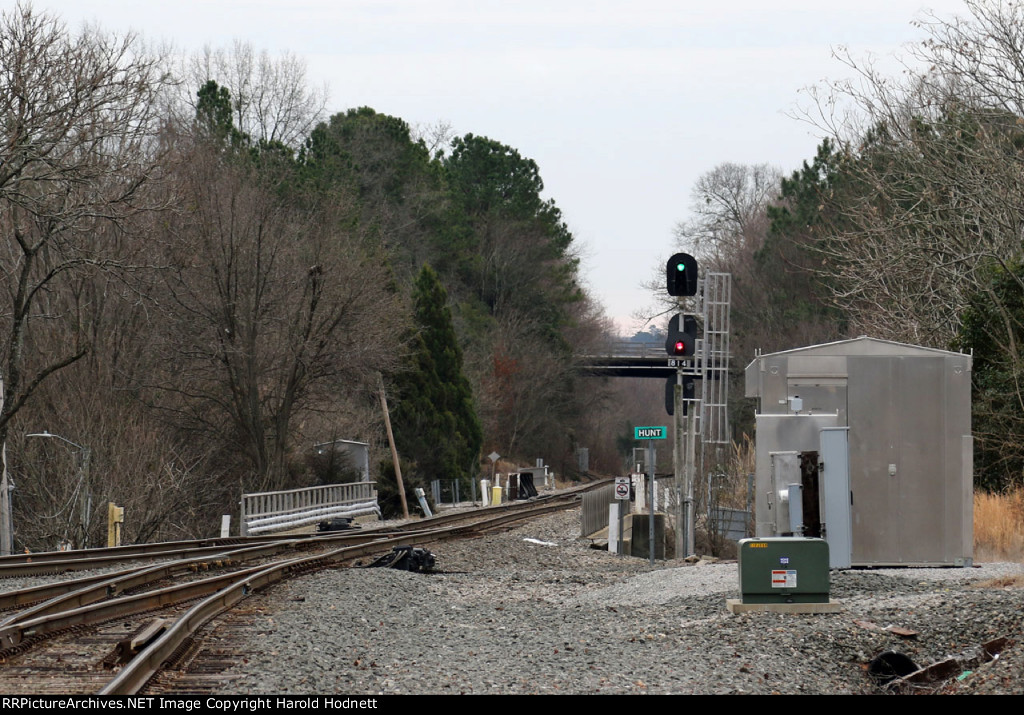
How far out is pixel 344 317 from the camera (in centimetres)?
4097

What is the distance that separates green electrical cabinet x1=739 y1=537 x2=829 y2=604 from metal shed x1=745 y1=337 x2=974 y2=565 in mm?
4129

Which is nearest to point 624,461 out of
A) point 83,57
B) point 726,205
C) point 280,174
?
point 726,205

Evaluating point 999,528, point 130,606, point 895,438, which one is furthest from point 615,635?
point 999,528

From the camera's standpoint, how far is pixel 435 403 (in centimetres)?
5528

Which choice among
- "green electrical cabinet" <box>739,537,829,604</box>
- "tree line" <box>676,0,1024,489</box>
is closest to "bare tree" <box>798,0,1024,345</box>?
"tree line" <box>676,0,1024,489</box>

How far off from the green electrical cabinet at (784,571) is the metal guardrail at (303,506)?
60.4 ft

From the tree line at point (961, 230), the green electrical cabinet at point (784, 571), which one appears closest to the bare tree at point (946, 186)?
the tree line at point (961, 230)

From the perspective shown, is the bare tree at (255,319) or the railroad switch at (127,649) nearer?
the railroad switch at (127,649)

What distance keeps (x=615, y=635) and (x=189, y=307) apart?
97.5 feet

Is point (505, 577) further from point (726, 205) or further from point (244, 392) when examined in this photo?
point (726, 205)

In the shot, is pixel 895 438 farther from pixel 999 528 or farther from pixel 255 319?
pixel 255 319

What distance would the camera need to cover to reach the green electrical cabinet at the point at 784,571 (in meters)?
12.4

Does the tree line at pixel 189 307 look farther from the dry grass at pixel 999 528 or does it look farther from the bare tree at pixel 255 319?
the dry grass at pixel 999 528

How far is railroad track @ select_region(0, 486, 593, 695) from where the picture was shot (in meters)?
9.53
